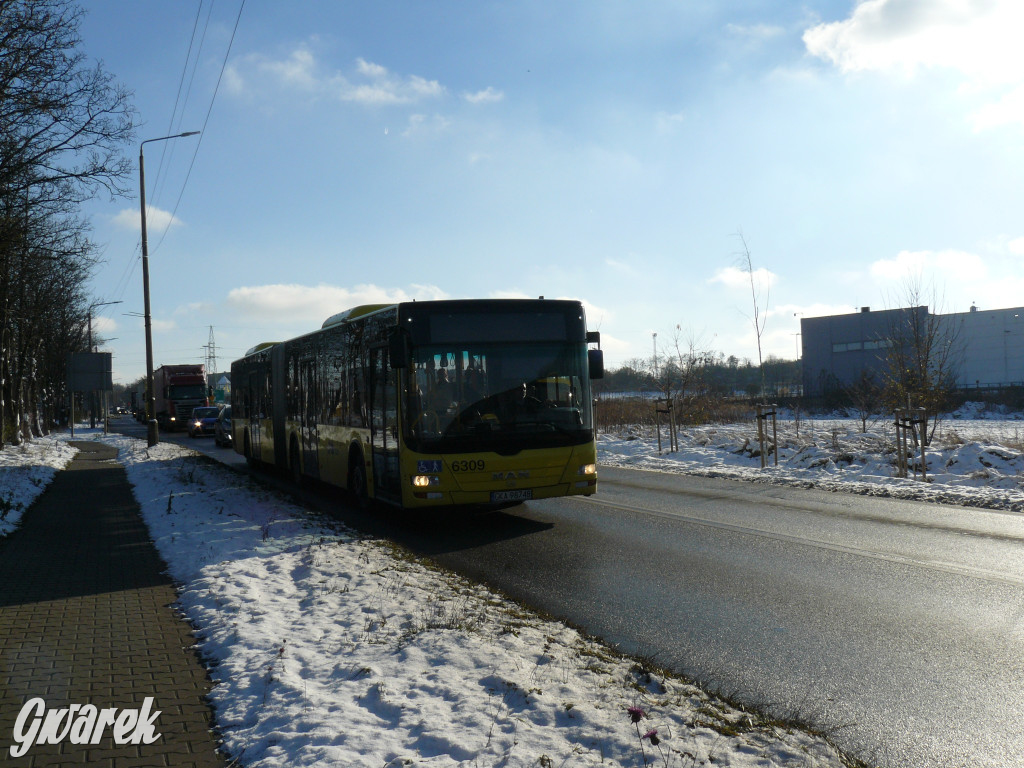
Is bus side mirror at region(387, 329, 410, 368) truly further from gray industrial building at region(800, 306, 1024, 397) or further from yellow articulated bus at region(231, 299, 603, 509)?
gray industrial building at region(800, 306, 1024, 397)

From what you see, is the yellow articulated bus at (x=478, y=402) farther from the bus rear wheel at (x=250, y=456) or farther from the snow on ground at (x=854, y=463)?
the bus rear wheel at (x=250, y=456)

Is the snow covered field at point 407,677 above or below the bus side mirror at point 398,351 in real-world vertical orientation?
below

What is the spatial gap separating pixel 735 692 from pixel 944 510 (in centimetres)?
847

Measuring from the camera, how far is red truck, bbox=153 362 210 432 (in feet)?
180

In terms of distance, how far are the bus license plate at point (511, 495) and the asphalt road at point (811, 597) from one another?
51 centimetres

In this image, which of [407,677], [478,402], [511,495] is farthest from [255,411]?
[407,677]

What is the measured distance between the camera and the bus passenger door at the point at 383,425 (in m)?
11.0

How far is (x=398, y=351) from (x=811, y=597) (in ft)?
18.7

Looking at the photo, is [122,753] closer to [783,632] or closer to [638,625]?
[638,625]

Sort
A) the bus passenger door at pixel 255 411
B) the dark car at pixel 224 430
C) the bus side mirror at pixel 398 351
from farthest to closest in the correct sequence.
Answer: the dark car at pixel 224 430
the bus passenger door at pixel 255 411
the bus side mirror at pixel 398 351

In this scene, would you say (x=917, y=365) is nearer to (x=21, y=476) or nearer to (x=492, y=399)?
(x=492, y=399)

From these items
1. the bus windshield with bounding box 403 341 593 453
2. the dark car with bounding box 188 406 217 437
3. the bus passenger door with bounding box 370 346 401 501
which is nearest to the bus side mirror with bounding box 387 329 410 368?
the bus windshield with bounding box 403 341 593 453

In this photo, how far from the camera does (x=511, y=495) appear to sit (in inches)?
426

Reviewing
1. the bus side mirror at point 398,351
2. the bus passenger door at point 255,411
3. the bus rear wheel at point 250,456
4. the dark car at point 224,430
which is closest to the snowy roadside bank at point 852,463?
the bus side mirror at point 398,351
